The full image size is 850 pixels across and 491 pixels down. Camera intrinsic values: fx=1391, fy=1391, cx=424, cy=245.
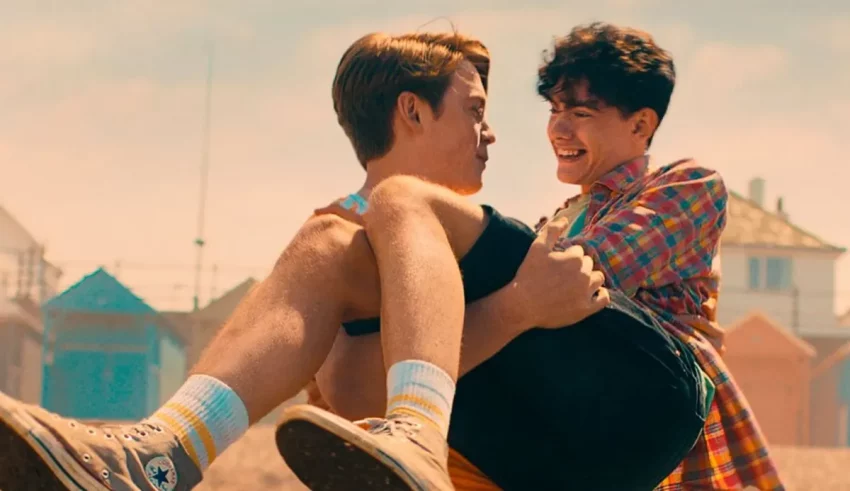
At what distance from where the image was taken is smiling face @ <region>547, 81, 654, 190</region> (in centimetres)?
341

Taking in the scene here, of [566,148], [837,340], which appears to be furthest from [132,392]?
[566,148]

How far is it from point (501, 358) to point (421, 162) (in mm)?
595

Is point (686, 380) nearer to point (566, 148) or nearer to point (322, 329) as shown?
point (322, 329)

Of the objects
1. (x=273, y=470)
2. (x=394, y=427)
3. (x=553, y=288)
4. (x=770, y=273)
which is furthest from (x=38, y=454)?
(x=770, y=273)

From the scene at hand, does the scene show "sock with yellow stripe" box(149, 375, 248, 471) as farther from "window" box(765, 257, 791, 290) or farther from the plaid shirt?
"window" box(765, 257, 791, 290)

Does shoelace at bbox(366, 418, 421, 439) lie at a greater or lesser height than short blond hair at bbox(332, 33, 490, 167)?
lesser

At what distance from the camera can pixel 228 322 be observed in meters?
2.54

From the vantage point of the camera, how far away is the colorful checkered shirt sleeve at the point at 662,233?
2.90m

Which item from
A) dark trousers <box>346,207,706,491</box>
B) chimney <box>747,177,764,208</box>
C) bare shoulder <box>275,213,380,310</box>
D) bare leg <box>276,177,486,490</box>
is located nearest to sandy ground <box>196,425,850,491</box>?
dark trousers <box>346,207,706,491</box>

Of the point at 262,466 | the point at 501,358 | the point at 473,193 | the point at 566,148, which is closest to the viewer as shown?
the point at 501,358

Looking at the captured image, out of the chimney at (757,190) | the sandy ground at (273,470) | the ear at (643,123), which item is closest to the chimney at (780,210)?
the chimney at (757,190)

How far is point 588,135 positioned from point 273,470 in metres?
11.5

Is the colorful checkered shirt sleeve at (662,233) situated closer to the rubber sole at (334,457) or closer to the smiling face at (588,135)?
the smiling face at (588,135)

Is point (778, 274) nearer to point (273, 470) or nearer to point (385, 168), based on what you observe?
point (273, 470)
